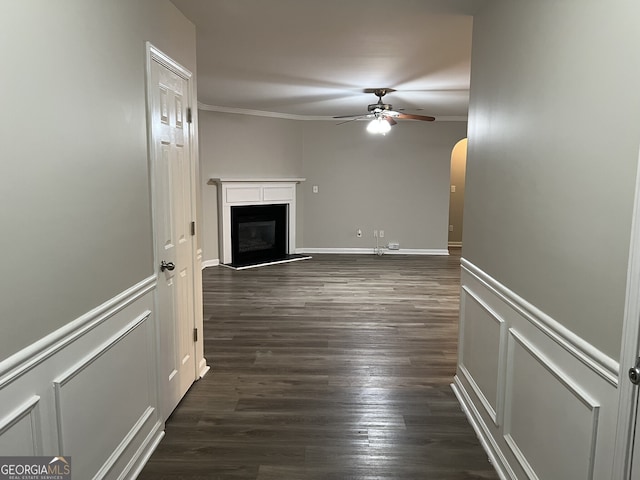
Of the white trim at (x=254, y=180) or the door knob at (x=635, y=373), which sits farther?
the white trim at (x=254, y=180)

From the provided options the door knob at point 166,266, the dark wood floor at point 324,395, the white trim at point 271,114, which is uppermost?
the white trim at point 271,114

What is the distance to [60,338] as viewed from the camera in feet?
5.25

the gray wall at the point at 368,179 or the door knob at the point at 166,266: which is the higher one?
the gray wall at the point at 368,179

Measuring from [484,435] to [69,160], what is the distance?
2.45 meters

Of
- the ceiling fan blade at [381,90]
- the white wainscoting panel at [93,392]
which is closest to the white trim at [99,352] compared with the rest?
the white wainscoting panel at [93,392]

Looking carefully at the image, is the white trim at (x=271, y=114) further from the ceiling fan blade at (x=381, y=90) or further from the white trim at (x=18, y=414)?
the white trim at (x=18, y=414)

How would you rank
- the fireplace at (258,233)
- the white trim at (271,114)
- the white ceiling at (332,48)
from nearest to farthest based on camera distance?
the white ceiling at (332,48)
the white trim at (271,114)
the fireplace at (258,233)

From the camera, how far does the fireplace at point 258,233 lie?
7652mm

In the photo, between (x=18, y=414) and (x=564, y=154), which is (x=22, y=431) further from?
(x=564, y=154)

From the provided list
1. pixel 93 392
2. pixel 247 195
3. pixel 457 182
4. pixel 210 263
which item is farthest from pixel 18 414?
pixel 457 182

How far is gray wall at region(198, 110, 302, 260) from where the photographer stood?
7.15 meters

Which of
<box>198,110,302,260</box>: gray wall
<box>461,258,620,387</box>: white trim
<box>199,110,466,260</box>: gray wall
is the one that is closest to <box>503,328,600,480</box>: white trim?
<box>461,258,620,387</box>: white trim

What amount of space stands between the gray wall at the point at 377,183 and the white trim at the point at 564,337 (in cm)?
606

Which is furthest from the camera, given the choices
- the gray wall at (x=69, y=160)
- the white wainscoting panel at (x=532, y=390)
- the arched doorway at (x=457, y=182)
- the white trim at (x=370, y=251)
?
the arched doorway at (x=457, y=182)
